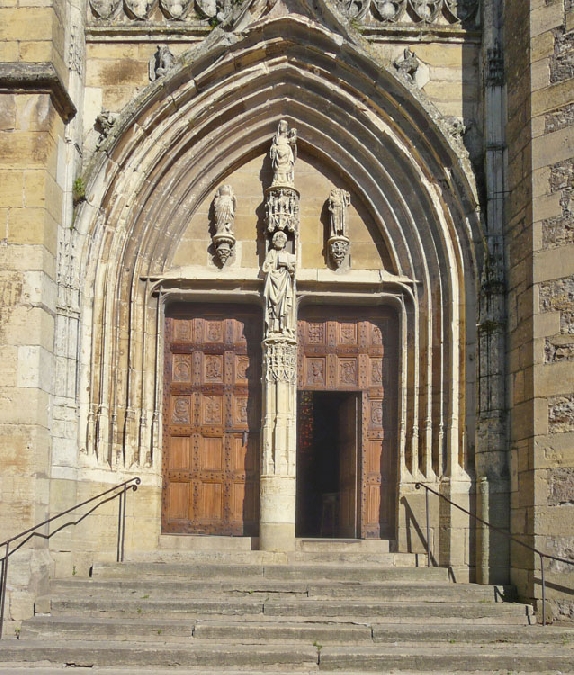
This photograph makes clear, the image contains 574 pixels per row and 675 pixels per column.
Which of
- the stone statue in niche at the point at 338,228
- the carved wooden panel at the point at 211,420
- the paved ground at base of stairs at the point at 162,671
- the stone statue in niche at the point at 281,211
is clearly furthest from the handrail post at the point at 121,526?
the stone statue in niche at the point at 338,228

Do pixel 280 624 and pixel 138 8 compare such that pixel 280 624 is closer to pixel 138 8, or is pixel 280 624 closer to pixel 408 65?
pixel 408 65

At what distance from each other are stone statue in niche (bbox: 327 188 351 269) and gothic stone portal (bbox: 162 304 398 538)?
0.63m

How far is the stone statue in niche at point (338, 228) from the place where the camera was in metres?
11.4

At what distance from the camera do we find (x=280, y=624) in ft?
28.8

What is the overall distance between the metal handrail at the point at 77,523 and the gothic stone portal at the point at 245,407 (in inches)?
27.6

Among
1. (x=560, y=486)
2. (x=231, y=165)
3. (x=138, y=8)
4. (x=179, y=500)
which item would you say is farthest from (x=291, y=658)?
(x=138, y=8)

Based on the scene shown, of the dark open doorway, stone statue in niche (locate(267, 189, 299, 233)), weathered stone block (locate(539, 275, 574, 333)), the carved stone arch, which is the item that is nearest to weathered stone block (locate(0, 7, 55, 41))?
the carved stone arch

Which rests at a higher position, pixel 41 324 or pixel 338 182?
pixel 338 182

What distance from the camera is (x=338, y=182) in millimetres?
11734

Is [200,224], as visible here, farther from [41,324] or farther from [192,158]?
[41,324]

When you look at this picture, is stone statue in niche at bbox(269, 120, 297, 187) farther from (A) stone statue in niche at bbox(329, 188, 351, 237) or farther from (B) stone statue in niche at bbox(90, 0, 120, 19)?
(B) stone statue in niche at bbox(90, 0, 120, 19)

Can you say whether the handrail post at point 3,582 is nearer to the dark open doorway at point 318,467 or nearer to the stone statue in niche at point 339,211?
the stone statue in niche at point 339,211

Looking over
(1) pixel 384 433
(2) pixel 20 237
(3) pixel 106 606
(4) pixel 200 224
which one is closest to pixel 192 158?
(4) pixel 200 224

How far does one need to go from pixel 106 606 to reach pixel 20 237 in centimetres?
344
